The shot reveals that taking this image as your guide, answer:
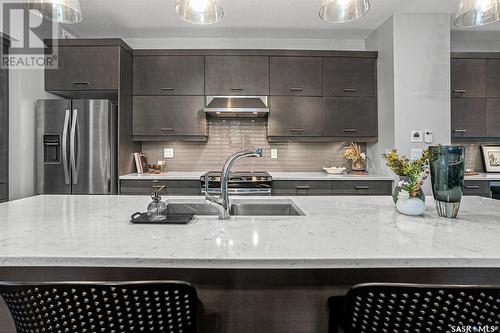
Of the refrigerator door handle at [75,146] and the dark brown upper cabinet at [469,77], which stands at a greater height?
the dark brown upper cabinet at [469,77]

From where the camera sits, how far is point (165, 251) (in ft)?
2.89

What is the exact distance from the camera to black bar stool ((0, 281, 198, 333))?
69 centimetres

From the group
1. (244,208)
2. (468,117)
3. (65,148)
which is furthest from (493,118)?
(65,148)

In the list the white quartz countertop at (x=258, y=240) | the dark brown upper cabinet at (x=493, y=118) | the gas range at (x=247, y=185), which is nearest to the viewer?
the white quartz countertop at (x=258, y=240)

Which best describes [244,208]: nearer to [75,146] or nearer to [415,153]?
[75,146]

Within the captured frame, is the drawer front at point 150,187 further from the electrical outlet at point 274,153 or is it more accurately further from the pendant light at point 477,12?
the pendant light at point 477,12

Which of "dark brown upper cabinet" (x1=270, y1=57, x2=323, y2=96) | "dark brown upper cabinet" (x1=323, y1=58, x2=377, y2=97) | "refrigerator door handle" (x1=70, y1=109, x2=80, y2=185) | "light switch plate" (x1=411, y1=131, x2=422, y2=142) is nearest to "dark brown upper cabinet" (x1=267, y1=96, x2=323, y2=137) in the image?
"dark brown upper cabinet" (x1=270, y1=57, x2=323, y2=96)

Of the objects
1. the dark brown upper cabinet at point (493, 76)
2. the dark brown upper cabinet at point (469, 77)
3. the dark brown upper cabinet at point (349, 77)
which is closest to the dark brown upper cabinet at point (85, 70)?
the dark brown upper cabinet at point (349, 77)

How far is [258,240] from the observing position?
99 cm

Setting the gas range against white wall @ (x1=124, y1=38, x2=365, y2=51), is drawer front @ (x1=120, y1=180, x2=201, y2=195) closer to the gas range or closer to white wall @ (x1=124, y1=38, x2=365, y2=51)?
the gas range

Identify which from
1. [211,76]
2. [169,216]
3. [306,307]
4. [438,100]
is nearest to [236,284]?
[306,307]

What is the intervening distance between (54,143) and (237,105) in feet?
6.66

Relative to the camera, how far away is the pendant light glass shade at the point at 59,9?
5.49 ft

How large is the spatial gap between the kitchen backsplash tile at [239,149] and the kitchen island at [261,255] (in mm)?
2591
